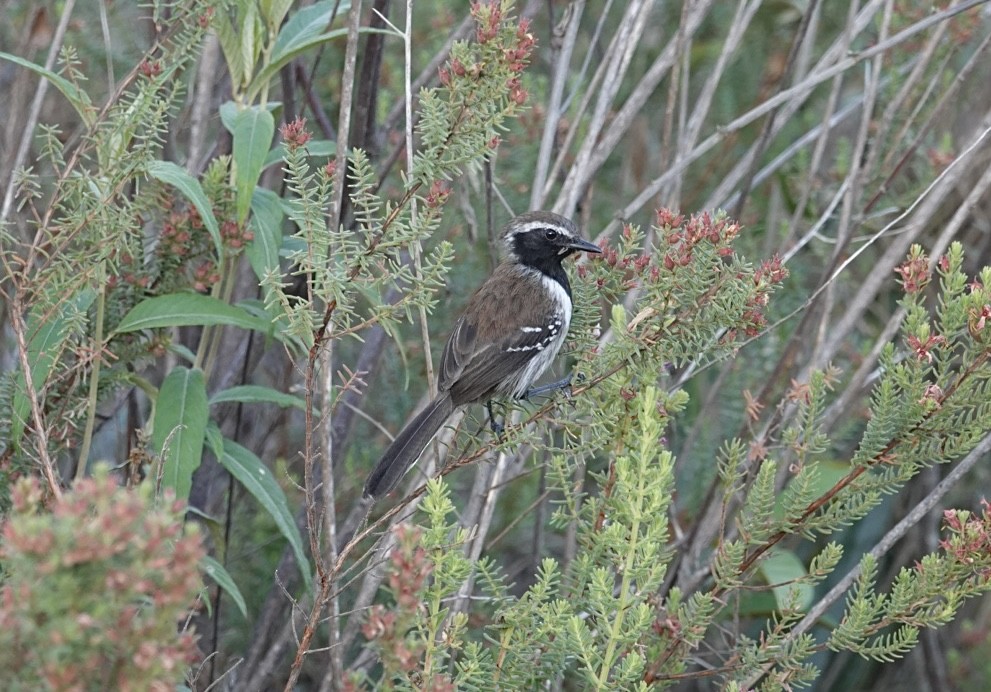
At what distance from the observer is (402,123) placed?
547cm

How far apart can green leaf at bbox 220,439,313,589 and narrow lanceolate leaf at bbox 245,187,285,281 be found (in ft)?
2.04

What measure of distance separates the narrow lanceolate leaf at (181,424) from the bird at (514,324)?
75 cm

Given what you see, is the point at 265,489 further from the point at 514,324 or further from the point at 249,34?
the point at 249,34

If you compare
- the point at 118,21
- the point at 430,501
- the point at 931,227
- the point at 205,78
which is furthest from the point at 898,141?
the point at 118,21

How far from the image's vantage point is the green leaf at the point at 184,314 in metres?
3.53

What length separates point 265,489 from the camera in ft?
12.4

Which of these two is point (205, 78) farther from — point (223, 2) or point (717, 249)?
point (717, 249)

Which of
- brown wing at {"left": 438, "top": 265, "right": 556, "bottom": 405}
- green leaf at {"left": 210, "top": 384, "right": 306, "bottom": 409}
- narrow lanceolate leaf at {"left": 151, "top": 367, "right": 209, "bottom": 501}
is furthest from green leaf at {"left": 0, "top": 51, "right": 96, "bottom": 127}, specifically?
brown wing at {"left": 438, "top": 265, "right": 556, "bottom": 405}

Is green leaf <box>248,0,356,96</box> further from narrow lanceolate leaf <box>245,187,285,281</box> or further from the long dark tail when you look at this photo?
the long dark tail

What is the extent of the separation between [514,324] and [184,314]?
1.44m

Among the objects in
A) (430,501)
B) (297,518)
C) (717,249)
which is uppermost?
(717,249)

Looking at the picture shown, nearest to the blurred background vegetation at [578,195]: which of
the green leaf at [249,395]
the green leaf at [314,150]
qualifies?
the green leaf at [314,150]

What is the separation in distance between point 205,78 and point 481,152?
2.32 m

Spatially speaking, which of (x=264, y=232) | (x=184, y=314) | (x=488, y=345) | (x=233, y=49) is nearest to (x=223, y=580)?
(x=184, y=314)
